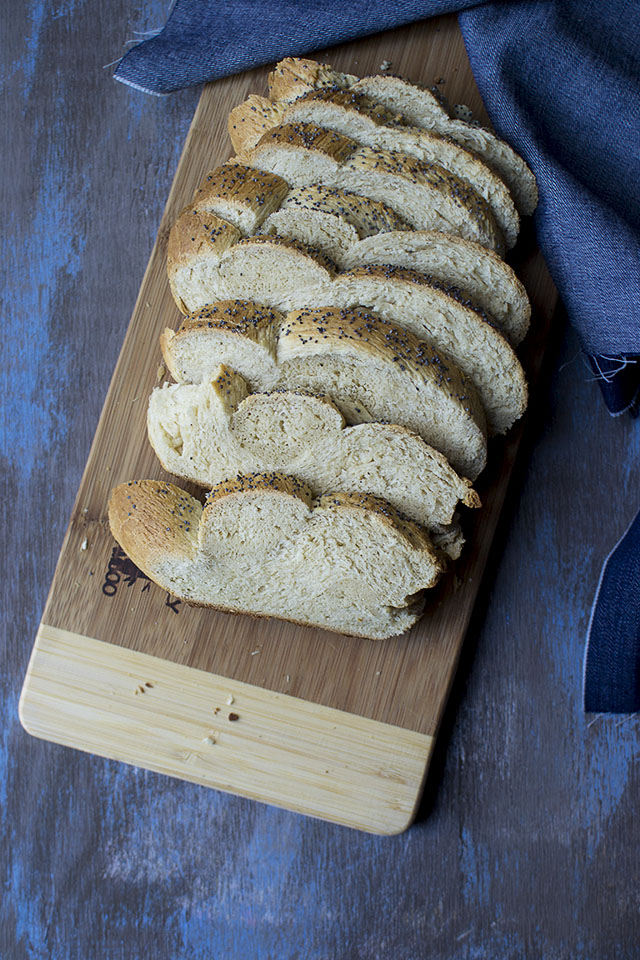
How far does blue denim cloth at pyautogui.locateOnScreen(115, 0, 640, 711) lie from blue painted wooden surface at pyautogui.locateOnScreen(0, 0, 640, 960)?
18 cm

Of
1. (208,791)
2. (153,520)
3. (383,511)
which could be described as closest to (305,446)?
(383,511)

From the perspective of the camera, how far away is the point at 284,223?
2.20 m

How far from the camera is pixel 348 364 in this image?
2.11 m

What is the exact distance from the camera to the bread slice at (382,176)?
85.3 inches

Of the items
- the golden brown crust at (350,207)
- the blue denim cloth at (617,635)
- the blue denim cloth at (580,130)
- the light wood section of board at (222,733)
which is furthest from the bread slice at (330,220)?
the light wood section of board at (222,733)

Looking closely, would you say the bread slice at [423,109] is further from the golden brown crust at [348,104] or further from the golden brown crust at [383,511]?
the golden brown crust at [383,511]

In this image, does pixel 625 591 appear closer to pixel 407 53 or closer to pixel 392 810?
pixel 392 810

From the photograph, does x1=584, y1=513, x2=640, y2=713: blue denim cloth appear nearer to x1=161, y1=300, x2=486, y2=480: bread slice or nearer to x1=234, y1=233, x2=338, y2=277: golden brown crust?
x1=161, y1=300, x2=486, y2=480: bread slice

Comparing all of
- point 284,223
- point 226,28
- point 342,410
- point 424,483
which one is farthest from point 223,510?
point 226,28

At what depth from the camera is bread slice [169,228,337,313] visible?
6.93 feet

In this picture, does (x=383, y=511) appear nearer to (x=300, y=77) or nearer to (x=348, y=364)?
(x=348, y=364)

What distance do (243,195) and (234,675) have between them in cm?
152

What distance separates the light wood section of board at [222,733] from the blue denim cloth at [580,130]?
0.77 meters

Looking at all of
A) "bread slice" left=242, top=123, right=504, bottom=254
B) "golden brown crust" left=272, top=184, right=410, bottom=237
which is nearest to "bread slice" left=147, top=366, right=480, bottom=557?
"golden brown crust" left=272, top=184, right=410, bottom=237
